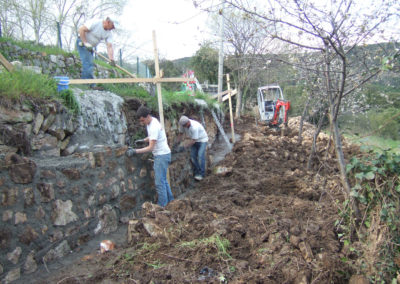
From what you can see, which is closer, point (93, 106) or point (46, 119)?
point (46, 119)

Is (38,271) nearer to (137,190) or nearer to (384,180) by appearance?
(137,190)

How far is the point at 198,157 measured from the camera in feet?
23.7

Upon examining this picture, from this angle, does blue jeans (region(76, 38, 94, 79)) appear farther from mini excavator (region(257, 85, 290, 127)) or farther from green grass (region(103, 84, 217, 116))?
mini excavator (region(257, 85, 290, 127))

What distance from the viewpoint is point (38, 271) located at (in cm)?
310

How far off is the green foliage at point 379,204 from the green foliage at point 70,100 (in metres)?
3.46

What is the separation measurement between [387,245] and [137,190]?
348 cm

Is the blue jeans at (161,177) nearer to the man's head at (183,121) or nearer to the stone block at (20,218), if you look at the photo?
the man's head at (183,121)

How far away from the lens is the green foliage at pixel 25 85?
3465 millimetres

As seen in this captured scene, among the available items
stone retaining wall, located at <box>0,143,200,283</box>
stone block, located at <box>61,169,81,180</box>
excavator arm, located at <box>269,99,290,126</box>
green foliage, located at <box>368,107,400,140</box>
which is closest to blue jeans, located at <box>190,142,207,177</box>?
stone retaining wall, located at <box>0,143,200,283</box>

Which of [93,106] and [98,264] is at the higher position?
[93,106]

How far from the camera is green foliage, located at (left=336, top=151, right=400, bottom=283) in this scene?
109 inches

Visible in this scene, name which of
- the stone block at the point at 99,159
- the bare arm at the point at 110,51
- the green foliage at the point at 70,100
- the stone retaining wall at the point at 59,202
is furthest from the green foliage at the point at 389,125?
the green foliage at the point at 70,100

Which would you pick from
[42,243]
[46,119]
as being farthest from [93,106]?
[42,243]

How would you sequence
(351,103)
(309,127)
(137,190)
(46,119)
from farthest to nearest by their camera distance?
(309,127)
(351,103)
(137,190)
(46,119)
